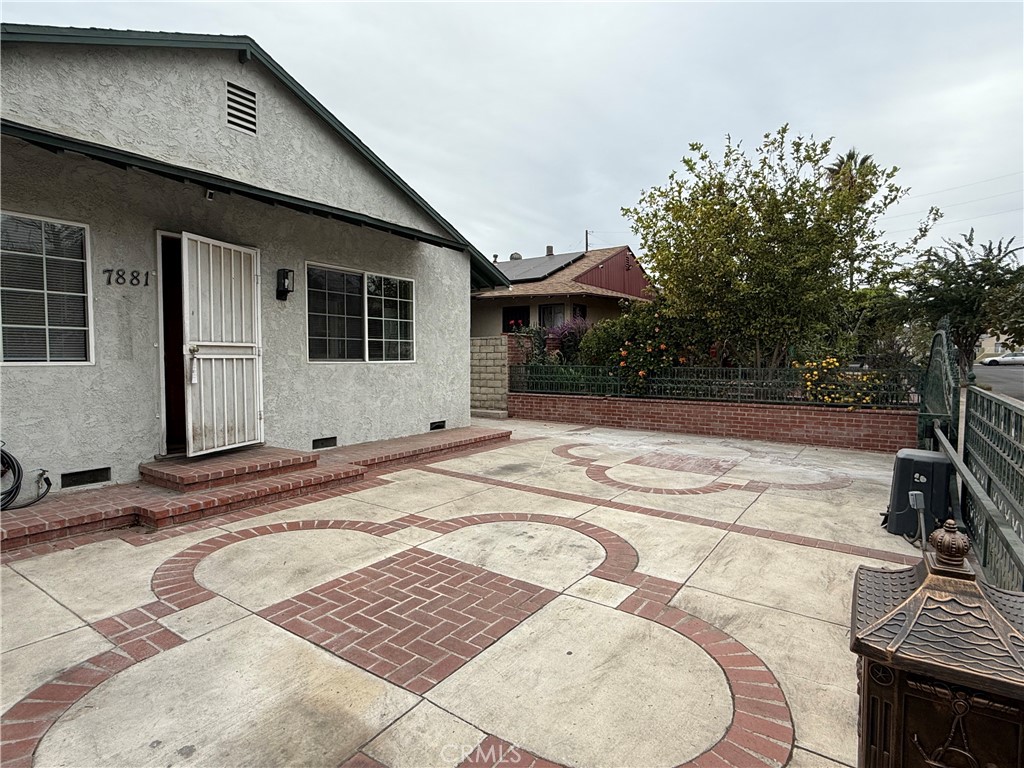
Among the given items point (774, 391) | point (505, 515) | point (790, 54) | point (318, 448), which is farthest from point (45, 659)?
point (790, 54)

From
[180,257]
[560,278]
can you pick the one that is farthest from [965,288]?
[180,257]

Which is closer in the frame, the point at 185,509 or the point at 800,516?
the point at 185,509

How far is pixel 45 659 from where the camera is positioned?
2.65 m

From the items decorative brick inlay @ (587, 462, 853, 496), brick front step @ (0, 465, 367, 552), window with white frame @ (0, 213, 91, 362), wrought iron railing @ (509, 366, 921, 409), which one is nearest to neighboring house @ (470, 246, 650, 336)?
wrought iron railing @ (509, 366, 921, 409)

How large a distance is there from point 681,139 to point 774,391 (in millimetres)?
5646

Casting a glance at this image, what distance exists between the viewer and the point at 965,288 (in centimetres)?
1412

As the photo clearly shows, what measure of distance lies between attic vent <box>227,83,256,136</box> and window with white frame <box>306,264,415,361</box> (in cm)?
180

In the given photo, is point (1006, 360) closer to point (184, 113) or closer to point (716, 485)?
point (716, 485)

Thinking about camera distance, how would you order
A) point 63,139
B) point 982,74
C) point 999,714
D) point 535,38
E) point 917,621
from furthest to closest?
point 535,38
point 982,74
point 63,139
point 917,621
point 999,714

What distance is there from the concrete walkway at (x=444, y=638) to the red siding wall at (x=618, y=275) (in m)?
15.5

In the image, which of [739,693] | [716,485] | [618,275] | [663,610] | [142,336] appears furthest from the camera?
[618,275]

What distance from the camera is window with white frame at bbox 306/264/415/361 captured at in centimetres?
756

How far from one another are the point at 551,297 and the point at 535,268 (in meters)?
4.10

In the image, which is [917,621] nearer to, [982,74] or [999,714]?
[999,714]
